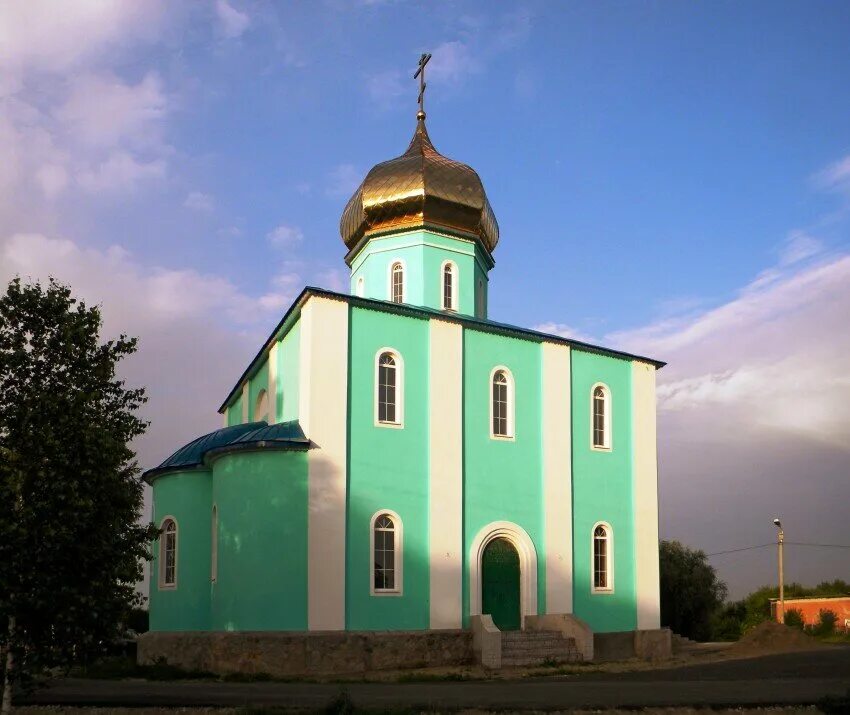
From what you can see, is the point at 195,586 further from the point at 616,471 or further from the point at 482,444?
the point at 616,471

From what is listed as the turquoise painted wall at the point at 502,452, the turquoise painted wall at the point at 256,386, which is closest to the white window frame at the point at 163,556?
the turquoise painted wall at the point at 256,386

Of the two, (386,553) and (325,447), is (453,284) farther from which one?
(386,553)

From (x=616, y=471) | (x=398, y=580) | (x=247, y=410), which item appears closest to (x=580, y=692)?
(x=398, y=580)

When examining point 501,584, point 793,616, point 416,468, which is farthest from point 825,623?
point 416,468

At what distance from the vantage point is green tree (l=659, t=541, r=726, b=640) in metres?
31.8

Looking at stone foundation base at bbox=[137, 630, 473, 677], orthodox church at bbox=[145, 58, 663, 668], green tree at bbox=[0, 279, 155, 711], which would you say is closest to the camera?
green tree at bbox=[0, 279, 155, 711]

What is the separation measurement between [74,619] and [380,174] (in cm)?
1606

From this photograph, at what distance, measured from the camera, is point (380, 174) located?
23.9m

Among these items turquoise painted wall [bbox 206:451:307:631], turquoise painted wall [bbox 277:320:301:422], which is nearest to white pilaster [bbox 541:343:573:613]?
turquoise painted wall [bbox 277:320:301:422]

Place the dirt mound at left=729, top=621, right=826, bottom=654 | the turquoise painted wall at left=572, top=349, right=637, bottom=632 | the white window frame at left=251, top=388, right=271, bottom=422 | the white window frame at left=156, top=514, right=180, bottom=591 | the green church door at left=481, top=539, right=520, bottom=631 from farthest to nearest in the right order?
the white window frame at left=251, top=388, right=271, bottom=422 → the dirt mound at left=729, top=621, right=826, bottom=654 → the turquoise painted wall at left=572, top=349, right=637, bottom=632 → the white window frame at left=156, top=514, right=180, bottom=591 → the green church door at left=481, top=539, right=520, bottom=631

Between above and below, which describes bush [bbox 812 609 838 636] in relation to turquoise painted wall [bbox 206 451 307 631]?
below

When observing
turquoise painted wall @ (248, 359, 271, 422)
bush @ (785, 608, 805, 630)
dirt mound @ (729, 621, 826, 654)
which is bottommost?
bush @ (785, 608, 805, 630)

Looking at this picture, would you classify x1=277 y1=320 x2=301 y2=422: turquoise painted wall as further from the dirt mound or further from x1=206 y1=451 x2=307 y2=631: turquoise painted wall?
the dirt mound

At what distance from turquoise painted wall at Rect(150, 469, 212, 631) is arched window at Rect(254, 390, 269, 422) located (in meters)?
2.51
